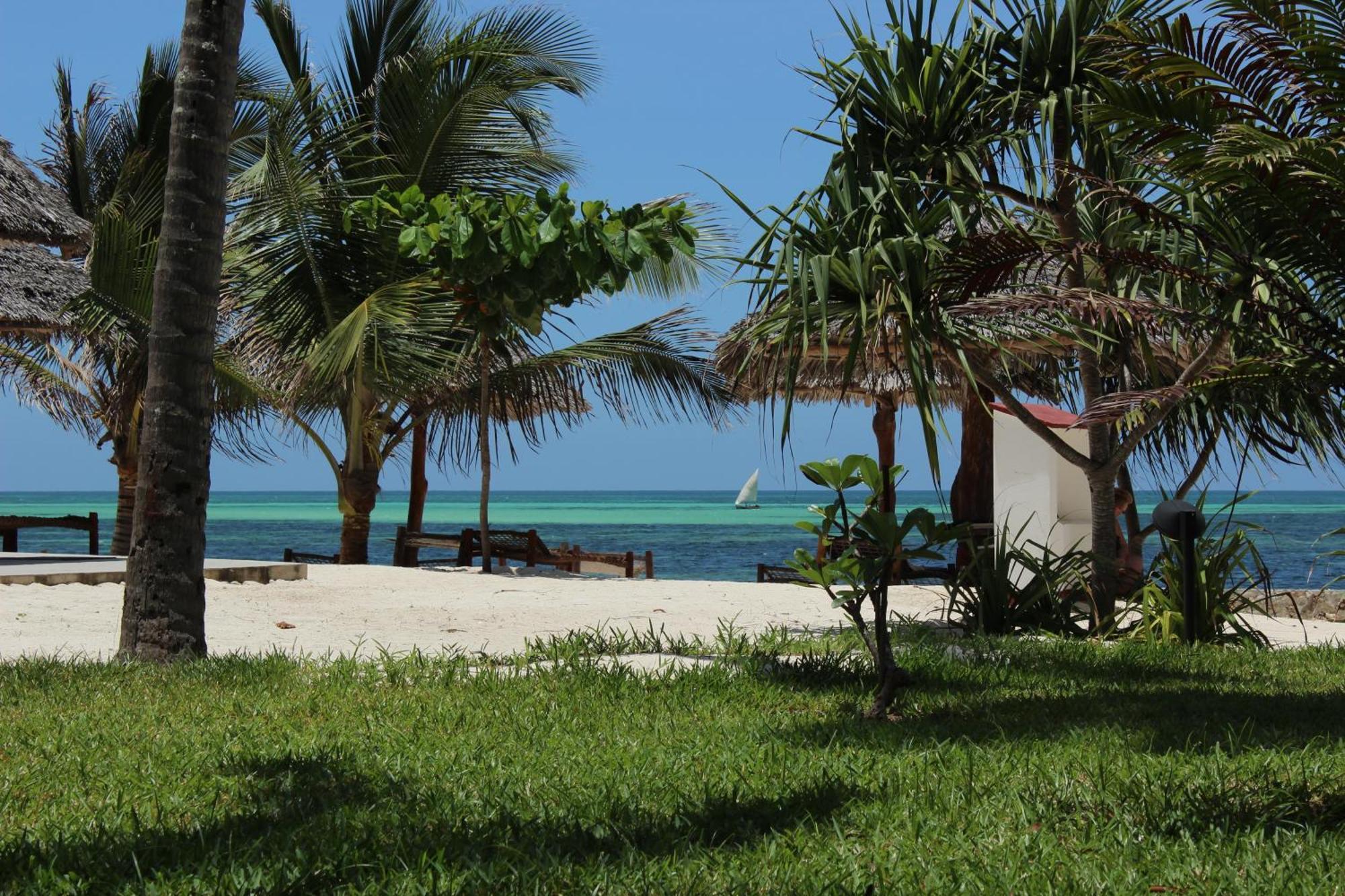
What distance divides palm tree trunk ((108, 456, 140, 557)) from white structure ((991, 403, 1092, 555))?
34.3 feet

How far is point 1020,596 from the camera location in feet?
24.2

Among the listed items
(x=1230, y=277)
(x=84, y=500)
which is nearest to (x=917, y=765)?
(x=1230, y=277)

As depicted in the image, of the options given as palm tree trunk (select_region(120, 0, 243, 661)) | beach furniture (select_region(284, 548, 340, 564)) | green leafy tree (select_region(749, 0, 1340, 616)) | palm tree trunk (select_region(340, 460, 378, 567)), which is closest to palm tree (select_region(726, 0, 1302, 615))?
green leafy tree (select_region(749, 0, 1340, 616))

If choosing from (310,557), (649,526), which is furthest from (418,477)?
(649,526)

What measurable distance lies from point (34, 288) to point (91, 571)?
9.62 feet

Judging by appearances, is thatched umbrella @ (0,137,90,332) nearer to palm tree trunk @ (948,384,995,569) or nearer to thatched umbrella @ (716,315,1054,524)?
thatched umbrella @ (716,315,1054,524)

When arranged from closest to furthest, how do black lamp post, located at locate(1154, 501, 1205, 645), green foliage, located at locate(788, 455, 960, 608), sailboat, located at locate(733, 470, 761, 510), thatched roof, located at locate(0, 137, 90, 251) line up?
green foliage, located at locate(788, 455, 960, 608)
black lamp post, located at locate(1154, 501, 1205, 645)
thatched roof, located at locate(0, 137, 90, 251)
sailboat, located at locate(733, 470, 761, 510)

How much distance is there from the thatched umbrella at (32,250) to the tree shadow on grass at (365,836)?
883 cm

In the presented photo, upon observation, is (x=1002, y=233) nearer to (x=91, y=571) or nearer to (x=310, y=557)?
(x=91, y=571)

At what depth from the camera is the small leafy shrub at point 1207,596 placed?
23.0 feet

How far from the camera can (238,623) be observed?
7629mm

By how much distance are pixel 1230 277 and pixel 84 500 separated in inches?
4912

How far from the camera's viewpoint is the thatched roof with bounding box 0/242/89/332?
10.7m

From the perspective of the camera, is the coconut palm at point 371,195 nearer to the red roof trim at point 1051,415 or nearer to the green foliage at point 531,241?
the green foliage at point 531,241
